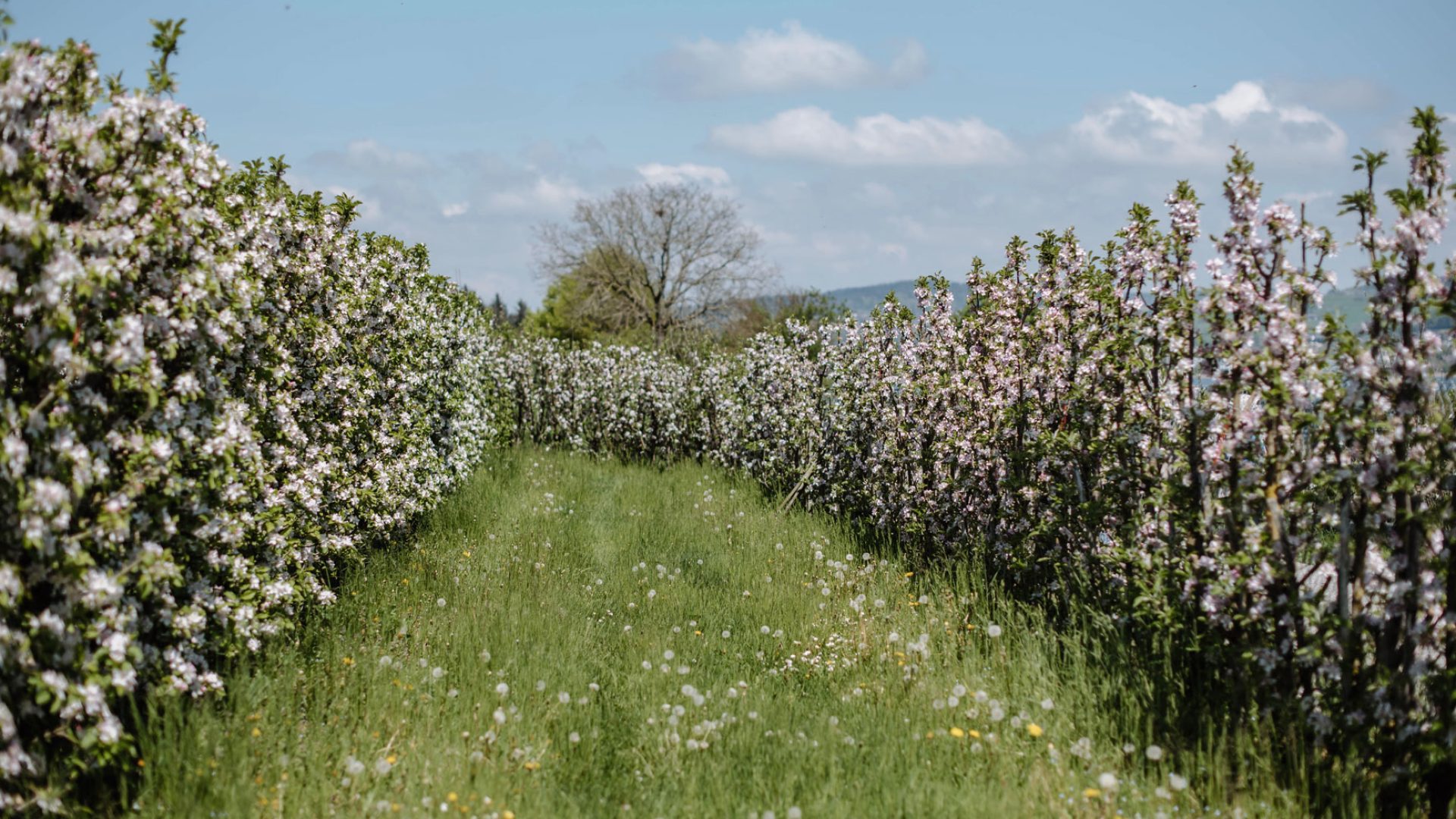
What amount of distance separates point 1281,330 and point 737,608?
151 inches

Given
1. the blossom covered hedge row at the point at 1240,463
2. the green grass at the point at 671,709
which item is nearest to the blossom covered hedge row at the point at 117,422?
the green grass at the point at 671,709

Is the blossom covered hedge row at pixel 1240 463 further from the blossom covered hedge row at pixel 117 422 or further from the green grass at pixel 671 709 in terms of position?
the blossom covered hedge row at pixel 117 422

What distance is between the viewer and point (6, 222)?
3223 millimetres

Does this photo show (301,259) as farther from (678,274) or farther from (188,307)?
(678,274)

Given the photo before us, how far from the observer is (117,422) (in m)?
3.73

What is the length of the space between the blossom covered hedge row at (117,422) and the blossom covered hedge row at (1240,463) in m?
4.54

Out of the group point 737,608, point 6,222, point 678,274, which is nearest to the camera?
point 6,222

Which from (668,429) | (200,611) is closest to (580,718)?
(200,611)

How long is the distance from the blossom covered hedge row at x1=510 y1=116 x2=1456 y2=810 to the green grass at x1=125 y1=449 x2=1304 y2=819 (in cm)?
42

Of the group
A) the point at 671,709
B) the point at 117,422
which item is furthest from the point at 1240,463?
the point at 117,422

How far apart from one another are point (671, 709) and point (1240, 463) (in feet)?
10.3

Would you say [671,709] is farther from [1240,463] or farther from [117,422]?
[1240,463]

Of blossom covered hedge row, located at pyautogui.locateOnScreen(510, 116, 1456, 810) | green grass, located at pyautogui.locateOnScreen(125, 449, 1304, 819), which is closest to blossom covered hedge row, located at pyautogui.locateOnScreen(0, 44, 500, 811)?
green grass, located at pyautogui.locateOnScreen(125, 449, 1304, 819)

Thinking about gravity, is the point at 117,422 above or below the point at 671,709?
above
